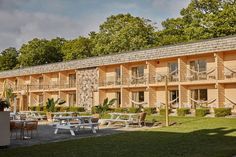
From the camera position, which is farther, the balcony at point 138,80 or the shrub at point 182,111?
the balcony at point 138,80

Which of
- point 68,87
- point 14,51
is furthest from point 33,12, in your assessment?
point 14,51

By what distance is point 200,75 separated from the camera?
96.3 feet

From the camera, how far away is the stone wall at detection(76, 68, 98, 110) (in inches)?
1521

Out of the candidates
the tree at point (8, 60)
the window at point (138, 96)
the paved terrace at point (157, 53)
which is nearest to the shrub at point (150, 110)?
the window at point (138, 96)

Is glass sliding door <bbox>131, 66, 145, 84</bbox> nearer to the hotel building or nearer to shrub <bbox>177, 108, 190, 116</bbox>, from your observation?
the hotel building

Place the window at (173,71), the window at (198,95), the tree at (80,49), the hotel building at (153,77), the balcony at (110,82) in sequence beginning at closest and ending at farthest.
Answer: the hotel building at (153,77), the window at (198,95), the window at (173,71), the balcony at (110,82), the tree at (80,49)

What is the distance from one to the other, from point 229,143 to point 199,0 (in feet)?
120

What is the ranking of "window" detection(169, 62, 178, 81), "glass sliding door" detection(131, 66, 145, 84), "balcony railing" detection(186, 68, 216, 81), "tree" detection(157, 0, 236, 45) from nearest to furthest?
"balcony railing" detection(186, 68, 216, 81) < "window" detection(169, 62, 178, 81) < "glass sliding door" detection(131, 66, 145, 84) < "tree" detection(157, 0, 236, 45)

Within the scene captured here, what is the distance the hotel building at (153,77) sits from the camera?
27.6 metres

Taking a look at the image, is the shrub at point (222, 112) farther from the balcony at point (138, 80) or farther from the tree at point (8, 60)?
the tree at point (8, 60)

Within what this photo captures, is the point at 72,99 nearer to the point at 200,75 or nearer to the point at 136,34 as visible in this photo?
the point at 136,34

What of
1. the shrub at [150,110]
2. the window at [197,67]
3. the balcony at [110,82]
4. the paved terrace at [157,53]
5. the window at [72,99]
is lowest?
the shrub at [150,110]

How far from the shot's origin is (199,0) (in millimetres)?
45500

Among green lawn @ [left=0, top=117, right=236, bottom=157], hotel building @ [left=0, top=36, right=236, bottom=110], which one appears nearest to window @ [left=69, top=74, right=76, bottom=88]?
hotel building @ [left=0, top=36, right=236, bottom=110]
